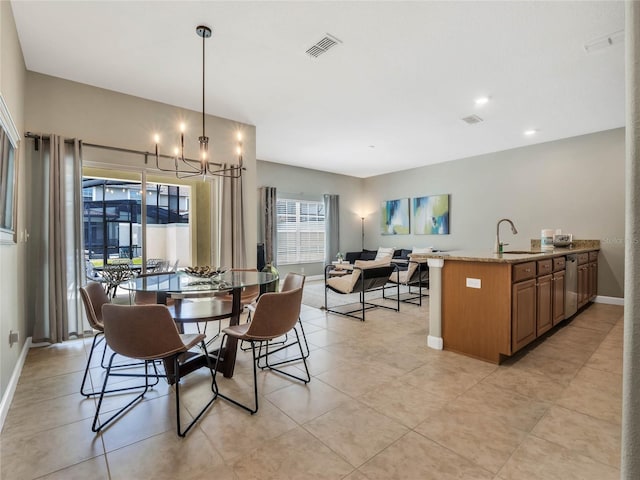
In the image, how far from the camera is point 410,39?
2.82 m

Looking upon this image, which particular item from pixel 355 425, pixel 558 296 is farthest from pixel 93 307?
pixel 558 296

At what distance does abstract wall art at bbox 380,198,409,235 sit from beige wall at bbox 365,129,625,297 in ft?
1.13

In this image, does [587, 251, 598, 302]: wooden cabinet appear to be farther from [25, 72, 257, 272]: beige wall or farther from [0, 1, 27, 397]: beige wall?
[0, 1, 27, 397]: beige wall

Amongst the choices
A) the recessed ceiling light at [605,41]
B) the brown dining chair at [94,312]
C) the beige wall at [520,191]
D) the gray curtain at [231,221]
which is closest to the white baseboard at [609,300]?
the beige wall at [520,191]

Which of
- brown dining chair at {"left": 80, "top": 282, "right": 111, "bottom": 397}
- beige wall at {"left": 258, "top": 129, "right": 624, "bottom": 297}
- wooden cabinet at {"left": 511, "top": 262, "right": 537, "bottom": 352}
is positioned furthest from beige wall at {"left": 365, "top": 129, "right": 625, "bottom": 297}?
brown dining chair at {"left": 80, "top": 282, "right": 111, "bottom": 397}

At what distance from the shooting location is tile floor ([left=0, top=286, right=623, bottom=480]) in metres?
1.63

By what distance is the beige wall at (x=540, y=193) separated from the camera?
5.16 m

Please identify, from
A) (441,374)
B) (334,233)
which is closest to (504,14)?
(441,374)

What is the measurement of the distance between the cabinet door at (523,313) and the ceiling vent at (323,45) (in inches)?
107

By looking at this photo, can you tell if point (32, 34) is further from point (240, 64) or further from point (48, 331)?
point (48, 331)

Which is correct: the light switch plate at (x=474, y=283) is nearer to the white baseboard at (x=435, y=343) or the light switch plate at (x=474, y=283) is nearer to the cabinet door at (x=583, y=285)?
the white baseboard at (x=435, y=343)

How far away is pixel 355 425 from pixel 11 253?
297 centimetres

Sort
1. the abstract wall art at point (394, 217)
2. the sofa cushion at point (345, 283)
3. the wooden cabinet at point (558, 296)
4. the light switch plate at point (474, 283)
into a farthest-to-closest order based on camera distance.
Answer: the abstract wall art at point (394, 217) → the sofa cushion at point (345, 283) → the wooden cabinet at point (558, 296) → the light switch plate at point (474, 283)

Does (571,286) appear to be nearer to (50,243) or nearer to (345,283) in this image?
(345,283)
